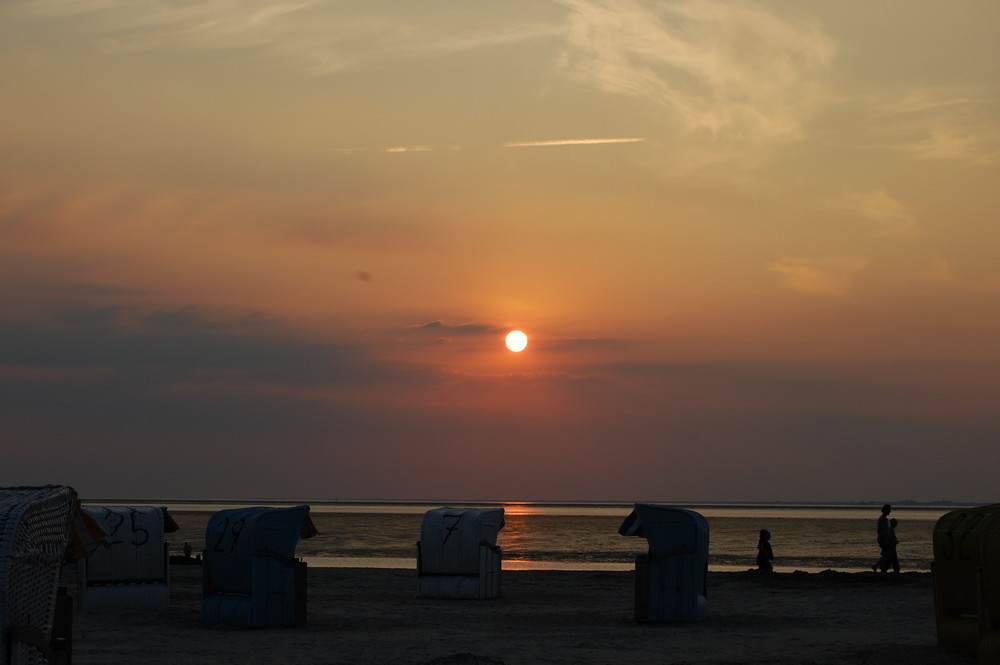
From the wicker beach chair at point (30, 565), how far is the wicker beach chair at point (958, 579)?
13197 millimetres

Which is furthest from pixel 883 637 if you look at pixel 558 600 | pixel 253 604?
pixel 253 604

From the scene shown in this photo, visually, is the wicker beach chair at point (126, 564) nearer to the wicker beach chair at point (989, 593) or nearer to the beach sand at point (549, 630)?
the beach sand at point (549, 630)

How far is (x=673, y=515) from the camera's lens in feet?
81.6

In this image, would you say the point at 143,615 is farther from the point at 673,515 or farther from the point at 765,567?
the point at 765,567

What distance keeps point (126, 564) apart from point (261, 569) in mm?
5307

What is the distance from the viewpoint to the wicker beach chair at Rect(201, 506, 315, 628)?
923 inches

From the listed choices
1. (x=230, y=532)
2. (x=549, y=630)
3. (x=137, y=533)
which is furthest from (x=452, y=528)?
(x=137, y=533)

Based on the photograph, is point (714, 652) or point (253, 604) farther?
point (253, 604)

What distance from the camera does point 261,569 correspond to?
23.3 metres

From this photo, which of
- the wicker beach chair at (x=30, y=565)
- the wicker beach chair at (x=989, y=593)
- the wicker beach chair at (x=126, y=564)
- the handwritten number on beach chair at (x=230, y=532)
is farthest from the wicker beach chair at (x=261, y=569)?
the wicker beach chair at (x=989, y=593)

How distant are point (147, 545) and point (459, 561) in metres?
7.65

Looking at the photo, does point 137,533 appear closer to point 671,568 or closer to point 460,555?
point 460,555

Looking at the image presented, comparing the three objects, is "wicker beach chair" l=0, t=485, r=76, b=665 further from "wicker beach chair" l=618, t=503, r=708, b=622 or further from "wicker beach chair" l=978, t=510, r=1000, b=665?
"wicker beach chair" l=618, t=503, r=708, b=622

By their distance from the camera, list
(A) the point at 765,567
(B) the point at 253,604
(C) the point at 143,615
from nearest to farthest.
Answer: (B) the point at 253,604 → (C) the point at 143,615 → (A) the point at 765,567
